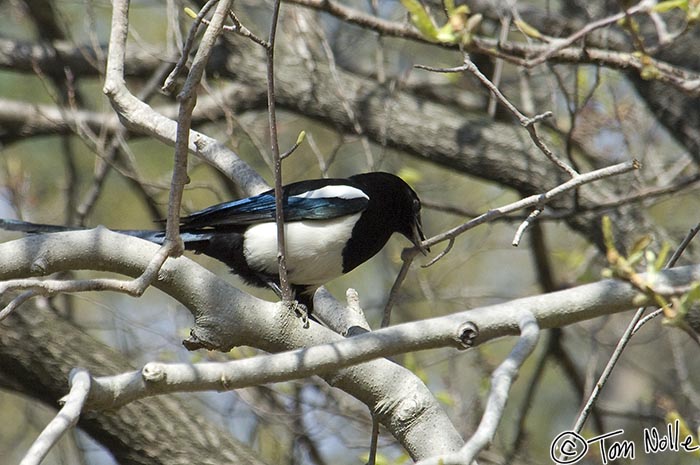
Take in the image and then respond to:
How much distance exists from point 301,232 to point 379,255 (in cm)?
296

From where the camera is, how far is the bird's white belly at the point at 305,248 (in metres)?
3.66

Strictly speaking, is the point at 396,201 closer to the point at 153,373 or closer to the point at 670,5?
the point at 670,5

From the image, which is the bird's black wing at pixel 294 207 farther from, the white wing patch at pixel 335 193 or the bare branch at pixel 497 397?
the bare branch at pixel 497 397

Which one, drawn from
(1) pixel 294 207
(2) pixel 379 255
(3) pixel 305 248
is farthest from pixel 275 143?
(2) pixel 379 255

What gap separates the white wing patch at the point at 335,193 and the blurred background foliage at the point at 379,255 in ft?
2.21

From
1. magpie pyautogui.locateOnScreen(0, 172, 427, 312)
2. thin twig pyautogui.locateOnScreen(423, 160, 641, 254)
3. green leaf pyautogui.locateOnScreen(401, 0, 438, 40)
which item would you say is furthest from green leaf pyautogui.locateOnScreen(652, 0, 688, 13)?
magpie pyautogui.locateOnScreen(0, 172, 427, 312)

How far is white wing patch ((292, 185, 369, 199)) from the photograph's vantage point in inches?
156

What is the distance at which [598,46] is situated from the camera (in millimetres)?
5094

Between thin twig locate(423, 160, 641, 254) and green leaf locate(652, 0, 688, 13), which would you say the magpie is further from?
green leaf locate(652, 0, 688, 13)

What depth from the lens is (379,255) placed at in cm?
675

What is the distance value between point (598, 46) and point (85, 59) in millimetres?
3128

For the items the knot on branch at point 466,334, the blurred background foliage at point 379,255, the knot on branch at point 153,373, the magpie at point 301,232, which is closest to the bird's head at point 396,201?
the magpie at point 301,232

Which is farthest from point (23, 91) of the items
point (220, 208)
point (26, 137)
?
point (220, 208)

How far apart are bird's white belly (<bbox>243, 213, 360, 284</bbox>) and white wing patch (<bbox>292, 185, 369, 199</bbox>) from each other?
12 centimetres
